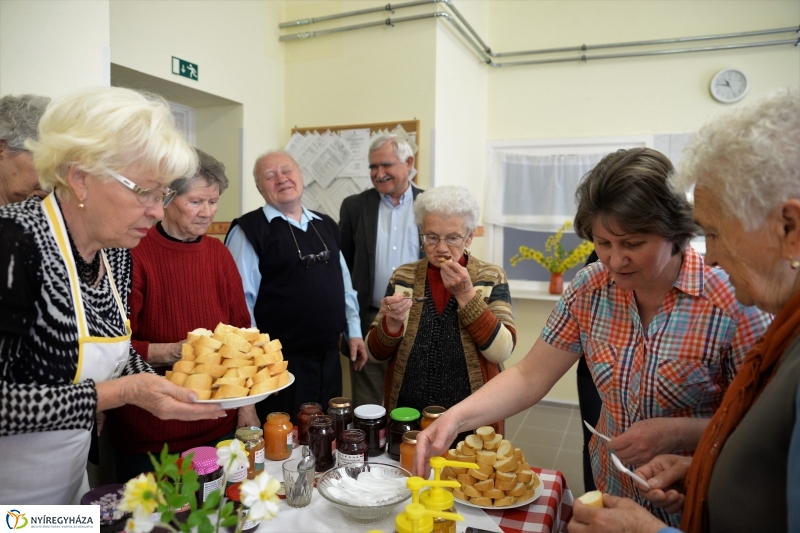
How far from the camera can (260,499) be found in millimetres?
784

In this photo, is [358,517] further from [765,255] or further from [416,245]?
[416,245]

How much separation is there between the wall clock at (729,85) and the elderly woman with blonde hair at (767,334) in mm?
3875

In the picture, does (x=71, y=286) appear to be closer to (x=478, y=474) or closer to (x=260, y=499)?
(x=260, y=499)

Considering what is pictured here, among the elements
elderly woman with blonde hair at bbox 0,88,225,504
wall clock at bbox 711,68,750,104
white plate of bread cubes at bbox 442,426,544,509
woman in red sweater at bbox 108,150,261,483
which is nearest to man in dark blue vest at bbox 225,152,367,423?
woman in red sweater at bbox 108,150,261,483

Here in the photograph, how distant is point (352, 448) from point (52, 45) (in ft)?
5.57

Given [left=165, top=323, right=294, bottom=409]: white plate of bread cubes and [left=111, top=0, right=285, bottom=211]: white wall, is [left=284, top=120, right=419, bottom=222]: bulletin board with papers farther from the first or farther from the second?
[left=165, top=323, right=294, bottom=409]: white plate of bread cubes

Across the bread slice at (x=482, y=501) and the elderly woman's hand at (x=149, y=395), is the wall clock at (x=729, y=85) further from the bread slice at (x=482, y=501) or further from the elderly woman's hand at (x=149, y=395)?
the elderly woman's hand at (x=149, y=395)

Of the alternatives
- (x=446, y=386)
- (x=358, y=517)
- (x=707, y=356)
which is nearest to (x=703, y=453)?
(x=707, y=356)

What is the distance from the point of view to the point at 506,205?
16.1 feet

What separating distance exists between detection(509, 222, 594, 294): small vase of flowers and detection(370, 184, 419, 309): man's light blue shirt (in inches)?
68.7

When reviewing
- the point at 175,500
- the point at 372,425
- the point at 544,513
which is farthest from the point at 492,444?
the point at 175,500

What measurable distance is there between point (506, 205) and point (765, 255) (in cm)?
405

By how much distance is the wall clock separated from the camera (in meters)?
4.20

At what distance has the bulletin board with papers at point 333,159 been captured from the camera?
3998mm
